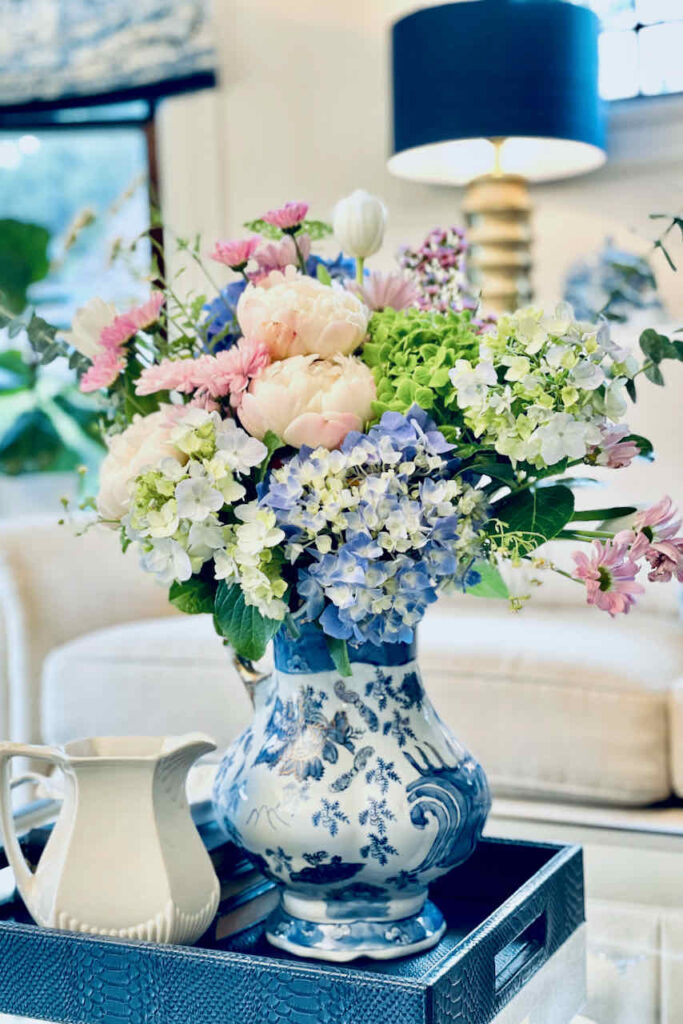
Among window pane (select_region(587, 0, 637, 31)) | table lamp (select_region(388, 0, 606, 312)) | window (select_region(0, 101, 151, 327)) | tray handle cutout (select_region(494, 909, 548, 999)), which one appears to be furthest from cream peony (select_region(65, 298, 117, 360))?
window (select_region(0, 101, 151, 327))

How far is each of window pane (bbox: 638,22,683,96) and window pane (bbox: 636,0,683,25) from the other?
0.02 m

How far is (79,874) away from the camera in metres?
0.74

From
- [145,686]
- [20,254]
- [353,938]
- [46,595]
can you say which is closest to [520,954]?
[353,938]

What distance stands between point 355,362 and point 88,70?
9.78ft

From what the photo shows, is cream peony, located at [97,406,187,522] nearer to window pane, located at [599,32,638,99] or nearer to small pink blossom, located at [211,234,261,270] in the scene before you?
small pink blossom, located at [211,234,261,270]

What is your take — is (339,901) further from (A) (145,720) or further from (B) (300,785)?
(A) (145,720)

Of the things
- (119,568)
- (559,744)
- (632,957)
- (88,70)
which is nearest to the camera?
(632,957)

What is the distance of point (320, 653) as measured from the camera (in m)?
0.76

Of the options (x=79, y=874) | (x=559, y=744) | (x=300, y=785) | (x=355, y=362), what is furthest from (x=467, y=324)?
(x=559, y=744)

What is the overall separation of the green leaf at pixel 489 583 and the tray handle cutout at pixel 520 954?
21 cm

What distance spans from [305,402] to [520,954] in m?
0.39

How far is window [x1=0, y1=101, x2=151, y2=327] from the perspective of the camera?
3.56m

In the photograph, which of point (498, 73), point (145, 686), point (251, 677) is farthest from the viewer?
point (498, 73)

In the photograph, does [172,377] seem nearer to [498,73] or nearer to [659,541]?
[659,541]
